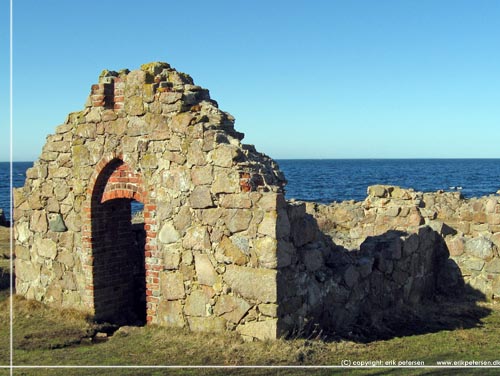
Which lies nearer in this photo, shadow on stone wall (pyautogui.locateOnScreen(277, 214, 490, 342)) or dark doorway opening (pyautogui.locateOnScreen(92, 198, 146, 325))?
shadow on stone wall (pyautogui.locateOnScreen(277, 214, 490, 342))

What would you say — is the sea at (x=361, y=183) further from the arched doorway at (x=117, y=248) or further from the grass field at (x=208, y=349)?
the grass field at (x=208, y=349)

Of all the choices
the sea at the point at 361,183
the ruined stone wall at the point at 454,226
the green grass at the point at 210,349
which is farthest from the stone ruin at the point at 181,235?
the sea at the point at 361,183

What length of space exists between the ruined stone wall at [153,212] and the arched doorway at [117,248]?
0.02 m

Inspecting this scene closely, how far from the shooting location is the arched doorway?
925 centimetres

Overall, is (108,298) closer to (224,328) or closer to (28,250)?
(28,250)

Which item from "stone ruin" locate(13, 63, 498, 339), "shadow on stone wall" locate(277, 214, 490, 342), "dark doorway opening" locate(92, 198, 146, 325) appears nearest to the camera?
"stone ruin" locate(13, 63, 498, 339)

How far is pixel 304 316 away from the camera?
7.99 metres

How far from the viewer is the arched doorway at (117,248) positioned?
925 cm

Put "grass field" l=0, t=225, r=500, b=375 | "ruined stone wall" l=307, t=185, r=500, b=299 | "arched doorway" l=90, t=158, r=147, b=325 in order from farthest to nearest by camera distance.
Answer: "ruined stone wall" l=307, t=185, r=500, b=299 → "arched doorway" l=90, t=158, r=147, b=325 → "grass field" l=0, t=225, r=500, b=375

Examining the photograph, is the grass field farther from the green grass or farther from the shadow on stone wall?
the shadow on stone wall

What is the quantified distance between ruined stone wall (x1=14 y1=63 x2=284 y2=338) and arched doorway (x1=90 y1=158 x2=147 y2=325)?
0.07ft

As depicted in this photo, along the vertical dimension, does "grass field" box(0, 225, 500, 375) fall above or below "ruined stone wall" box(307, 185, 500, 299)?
below

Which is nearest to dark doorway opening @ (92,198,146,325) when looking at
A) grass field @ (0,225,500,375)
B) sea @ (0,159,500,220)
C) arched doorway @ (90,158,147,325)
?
arched doorway @ (90,158,147,325)

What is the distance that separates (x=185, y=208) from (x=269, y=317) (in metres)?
2.00
